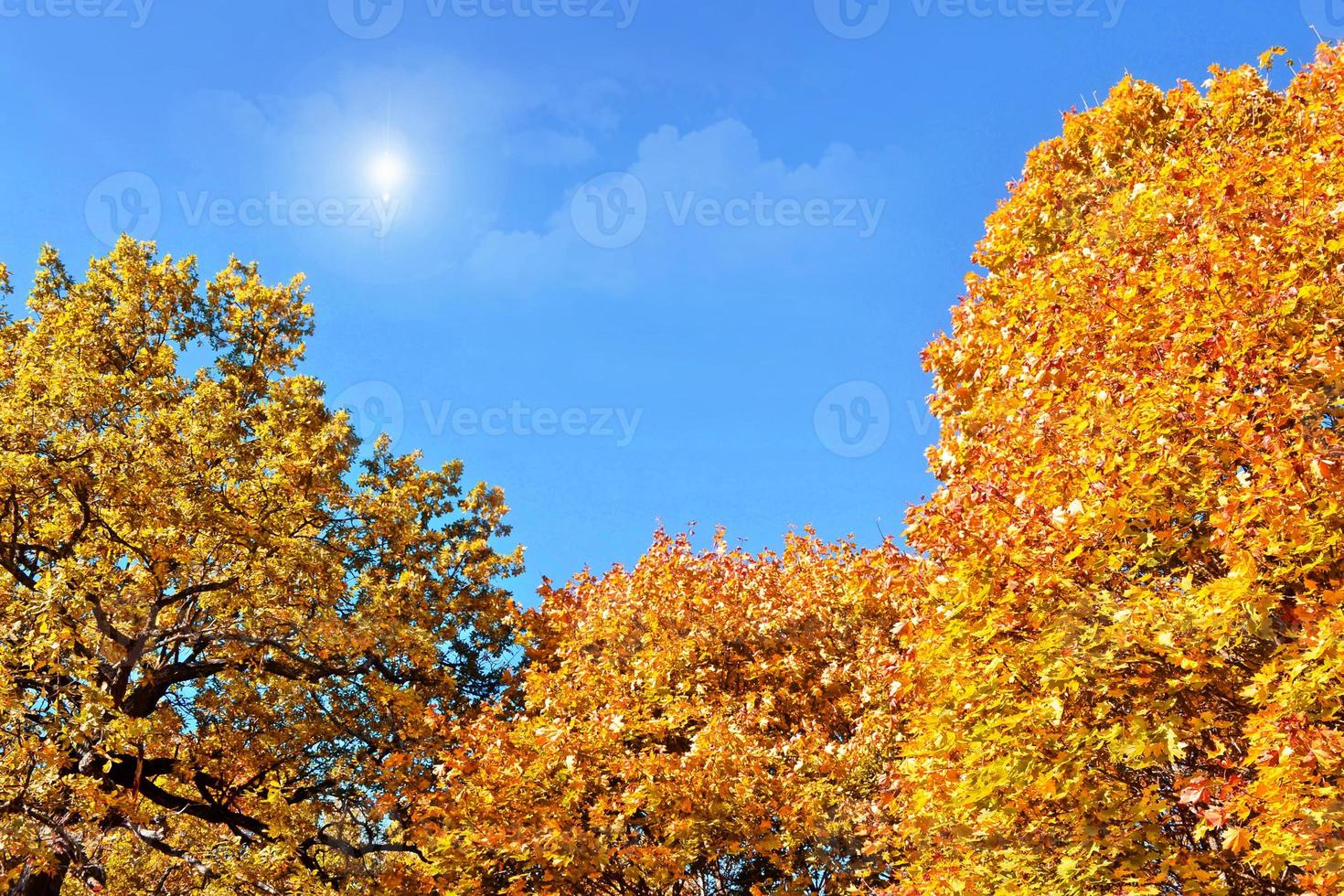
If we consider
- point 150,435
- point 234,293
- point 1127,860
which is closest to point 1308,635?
point 1127,860

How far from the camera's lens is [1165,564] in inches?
294

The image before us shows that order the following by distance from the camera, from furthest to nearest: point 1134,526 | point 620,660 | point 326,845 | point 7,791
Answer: point 620,660 < point 326,845 < point 7,791 < point 1134,526

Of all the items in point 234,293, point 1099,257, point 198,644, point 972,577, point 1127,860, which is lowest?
point 1127,860

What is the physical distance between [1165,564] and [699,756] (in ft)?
20.2

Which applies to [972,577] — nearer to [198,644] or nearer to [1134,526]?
[1134,526]

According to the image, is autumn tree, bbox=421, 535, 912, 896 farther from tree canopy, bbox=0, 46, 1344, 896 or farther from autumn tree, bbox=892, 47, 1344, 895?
autumn tree, bbox=892, 47, 1344, 895

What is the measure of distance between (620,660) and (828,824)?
5.47 meters

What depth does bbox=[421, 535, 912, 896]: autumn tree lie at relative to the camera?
11.2 metres

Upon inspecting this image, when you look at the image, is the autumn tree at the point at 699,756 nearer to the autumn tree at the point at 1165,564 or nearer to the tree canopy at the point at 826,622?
the tree canopy at the point at 826,622

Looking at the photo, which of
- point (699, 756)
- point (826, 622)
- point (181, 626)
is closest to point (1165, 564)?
point (699, 756)

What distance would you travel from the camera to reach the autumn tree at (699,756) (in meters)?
11.2

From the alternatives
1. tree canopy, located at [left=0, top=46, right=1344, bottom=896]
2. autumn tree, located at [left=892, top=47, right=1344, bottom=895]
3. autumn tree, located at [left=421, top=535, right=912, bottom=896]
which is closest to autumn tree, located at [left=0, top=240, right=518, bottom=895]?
tree canopy, located at [left=0, top=46, right=1344, bottom=896]

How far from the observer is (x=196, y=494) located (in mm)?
11484

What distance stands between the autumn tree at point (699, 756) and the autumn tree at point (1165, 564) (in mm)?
1611
